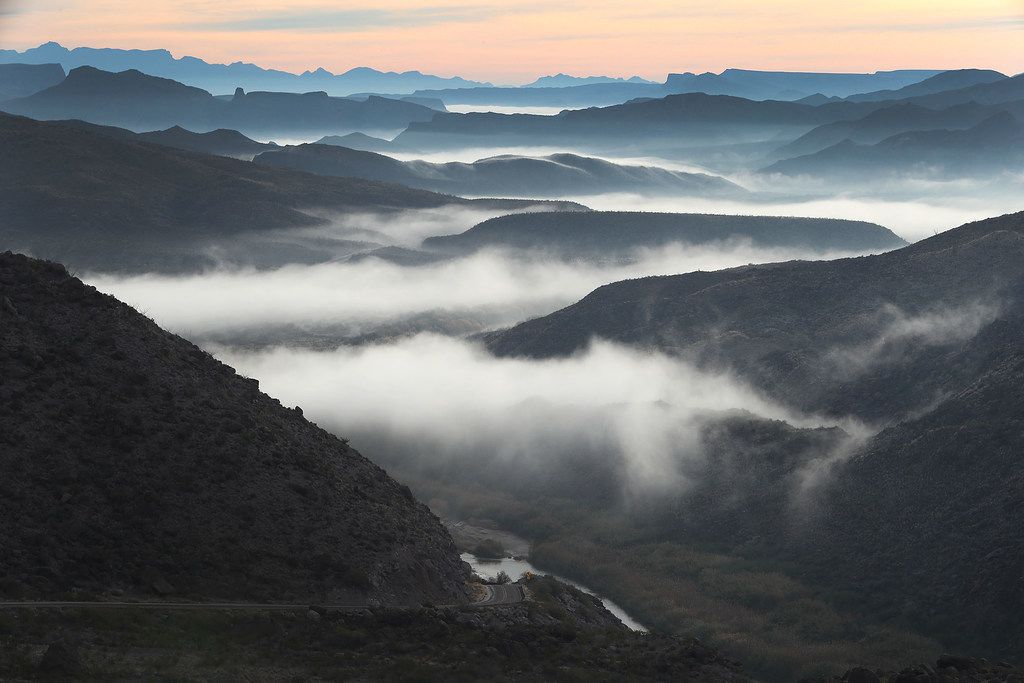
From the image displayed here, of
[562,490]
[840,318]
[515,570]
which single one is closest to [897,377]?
[840,318]

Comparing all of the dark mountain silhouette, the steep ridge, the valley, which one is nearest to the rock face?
the valley

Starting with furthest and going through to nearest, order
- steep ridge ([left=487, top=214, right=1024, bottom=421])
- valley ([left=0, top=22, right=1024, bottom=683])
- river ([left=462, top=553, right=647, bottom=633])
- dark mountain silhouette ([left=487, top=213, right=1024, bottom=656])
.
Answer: steep ridge ([left=487, top=214, right=1024, bottom=421]) → river ([left=462, top=553, right=647, bottom=633]) → dark mountain silhouette ([left=487, top=213, right=1024, bottom=656]) → valley ([left=0, top=22, right=1024, bottom=683])

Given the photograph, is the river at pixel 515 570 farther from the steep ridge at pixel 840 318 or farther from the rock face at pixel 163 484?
the steep ridge at pixel 840 318

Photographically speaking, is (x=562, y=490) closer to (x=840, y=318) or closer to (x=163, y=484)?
(x=840, y=318)

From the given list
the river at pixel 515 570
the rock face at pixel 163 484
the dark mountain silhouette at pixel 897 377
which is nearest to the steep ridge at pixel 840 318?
the dark mountain silhouette at pixel 897 377

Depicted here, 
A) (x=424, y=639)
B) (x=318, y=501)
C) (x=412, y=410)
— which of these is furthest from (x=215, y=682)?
(x=412, y=410)

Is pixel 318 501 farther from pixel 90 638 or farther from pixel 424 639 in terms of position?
pixel 90 638

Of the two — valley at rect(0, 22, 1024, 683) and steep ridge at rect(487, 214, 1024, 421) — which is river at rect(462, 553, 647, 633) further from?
steep ridge at rect(487, 214, 1024, 421)
